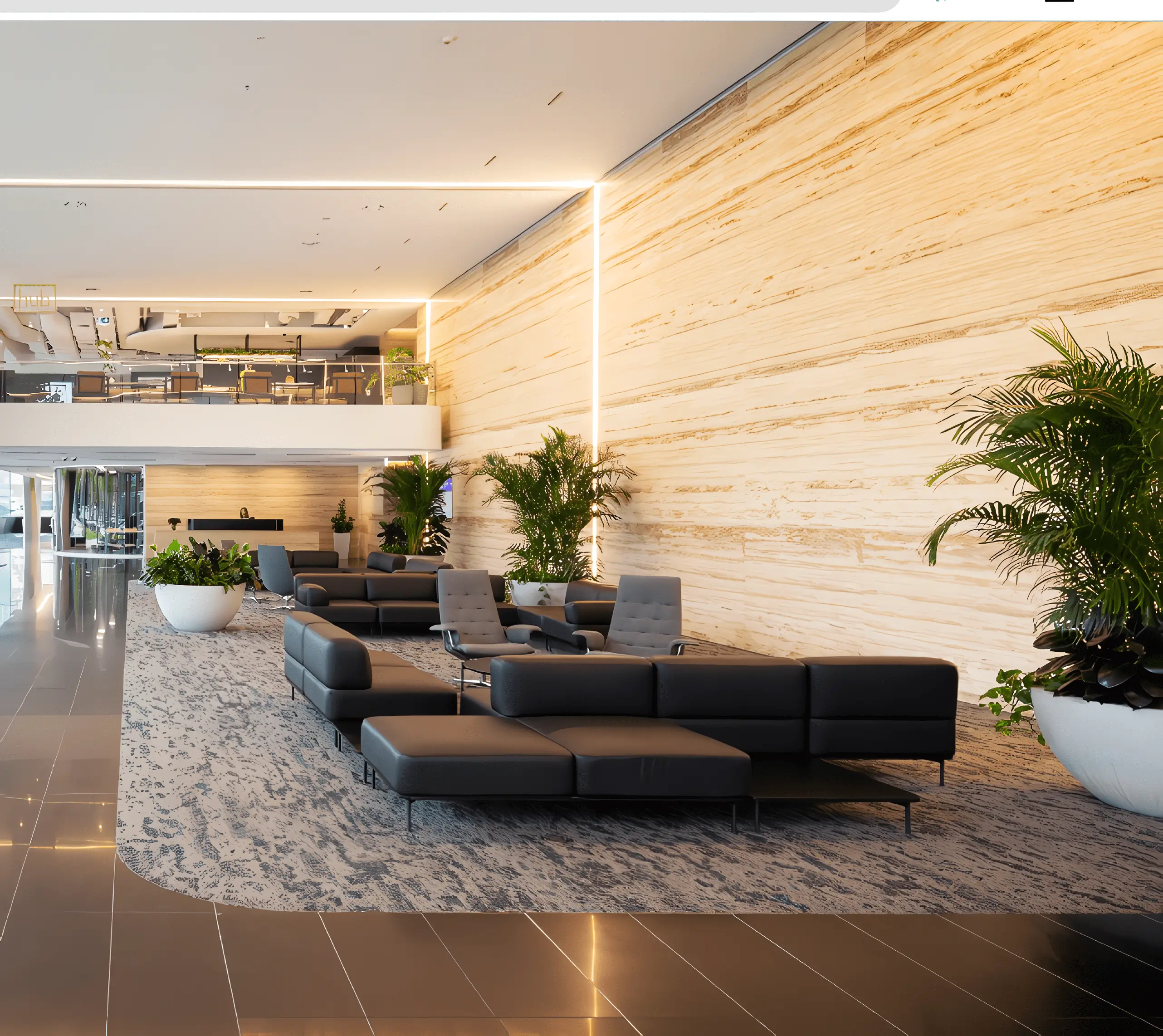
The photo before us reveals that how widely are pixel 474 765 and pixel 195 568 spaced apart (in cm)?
828

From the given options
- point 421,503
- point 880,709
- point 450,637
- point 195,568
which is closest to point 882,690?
point 880,709

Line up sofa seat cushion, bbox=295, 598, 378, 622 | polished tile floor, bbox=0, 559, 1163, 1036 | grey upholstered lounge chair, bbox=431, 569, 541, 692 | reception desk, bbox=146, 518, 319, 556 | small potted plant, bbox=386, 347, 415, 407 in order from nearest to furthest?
polished tile floor, bbox=0, 559, 1163, 1036 < grey upholstered lounge chair, bbox=431, 569, 541, 692 < sofa seat cushion, bbox=295, 598, 378, 622 < small potted plant, bbox=386, 347, 415, 407 < reception desk, bbox=146, 518, 319, 556

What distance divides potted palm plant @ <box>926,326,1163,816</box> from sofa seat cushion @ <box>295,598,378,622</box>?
8.25 meters

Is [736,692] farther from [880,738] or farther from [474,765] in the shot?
[474,765]

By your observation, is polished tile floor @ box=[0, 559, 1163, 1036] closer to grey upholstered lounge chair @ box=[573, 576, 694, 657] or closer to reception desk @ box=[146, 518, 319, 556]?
grey upholstered lounge chair @ box=[573, 576, 694, 657]

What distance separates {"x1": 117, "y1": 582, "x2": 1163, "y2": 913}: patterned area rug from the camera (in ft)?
13.4

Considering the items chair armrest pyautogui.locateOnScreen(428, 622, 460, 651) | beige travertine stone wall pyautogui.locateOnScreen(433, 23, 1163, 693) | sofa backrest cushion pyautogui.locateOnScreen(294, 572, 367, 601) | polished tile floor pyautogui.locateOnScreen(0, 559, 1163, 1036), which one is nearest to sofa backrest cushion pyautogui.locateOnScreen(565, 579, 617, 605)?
beige travertine stone wall pyautogui.locateOnScreen(433, 23, 1163, 693)

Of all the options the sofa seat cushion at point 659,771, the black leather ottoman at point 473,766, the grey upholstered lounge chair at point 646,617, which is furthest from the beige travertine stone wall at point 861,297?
the black leather ottoman at point 473,766

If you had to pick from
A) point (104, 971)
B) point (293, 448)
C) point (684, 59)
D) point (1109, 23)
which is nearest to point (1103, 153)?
point (1109, 23)

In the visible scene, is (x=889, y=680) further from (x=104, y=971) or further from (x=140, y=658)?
(x=140, y=658)

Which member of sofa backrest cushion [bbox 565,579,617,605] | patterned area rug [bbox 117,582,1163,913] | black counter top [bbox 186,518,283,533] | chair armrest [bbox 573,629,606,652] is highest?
black counter top [bbox 186,518,283,533]

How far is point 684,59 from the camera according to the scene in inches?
392

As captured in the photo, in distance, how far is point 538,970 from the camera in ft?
11.1

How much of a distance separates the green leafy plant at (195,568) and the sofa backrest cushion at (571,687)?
24.1ft
